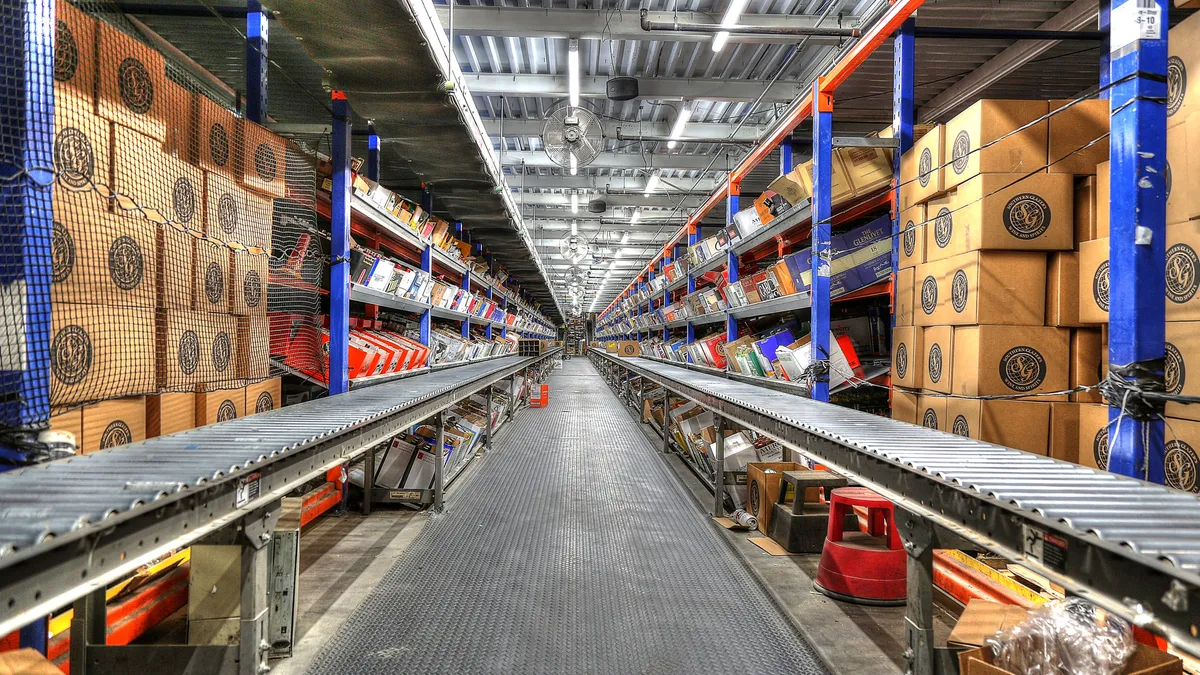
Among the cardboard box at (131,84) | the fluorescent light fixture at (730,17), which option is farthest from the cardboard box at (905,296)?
the cardboard box at (131,84)

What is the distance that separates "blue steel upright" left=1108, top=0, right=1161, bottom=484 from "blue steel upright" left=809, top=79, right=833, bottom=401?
1.62 m

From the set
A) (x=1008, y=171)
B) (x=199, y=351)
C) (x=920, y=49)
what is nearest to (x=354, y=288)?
(x=199, y=351)

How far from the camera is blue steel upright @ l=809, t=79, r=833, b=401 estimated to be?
317 cm

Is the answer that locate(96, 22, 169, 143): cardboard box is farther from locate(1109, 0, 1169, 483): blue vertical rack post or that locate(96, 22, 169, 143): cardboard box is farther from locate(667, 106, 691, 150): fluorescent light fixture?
locate(667, 106, 691, 150): fluorescent light fixture

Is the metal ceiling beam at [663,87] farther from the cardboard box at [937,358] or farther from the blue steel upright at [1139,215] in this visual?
the blue steel upright at [1139,215]

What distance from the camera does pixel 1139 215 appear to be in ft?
4.88

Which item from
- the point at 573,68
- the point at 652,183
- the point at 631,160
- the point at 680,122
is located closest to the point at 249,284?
the point at 573,68

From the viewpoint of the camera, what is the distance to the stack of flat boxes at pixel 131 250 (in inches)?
59.9

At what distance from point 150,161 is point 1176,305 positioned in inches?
130

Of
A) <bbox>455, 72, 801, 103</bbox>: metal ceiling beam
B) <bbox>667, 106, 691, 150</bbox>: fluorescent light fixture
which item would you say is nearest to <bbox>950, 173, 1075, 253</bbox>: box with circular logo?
<bbox>455, 72, 801, 103</bbox>: metal ceiling beam

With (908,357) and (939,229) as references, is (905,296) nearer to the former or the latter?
(908,357)

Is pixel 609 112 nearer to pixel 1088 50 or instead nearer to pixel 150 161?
pixel 1088 50

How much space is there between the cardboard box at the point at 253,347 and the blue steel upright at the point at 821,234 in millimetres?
2854

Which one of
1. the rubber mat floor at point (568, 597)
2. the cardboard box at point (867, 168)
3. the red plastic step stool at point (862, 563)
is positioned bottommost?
the rubber mat floor at point (568, 597)
